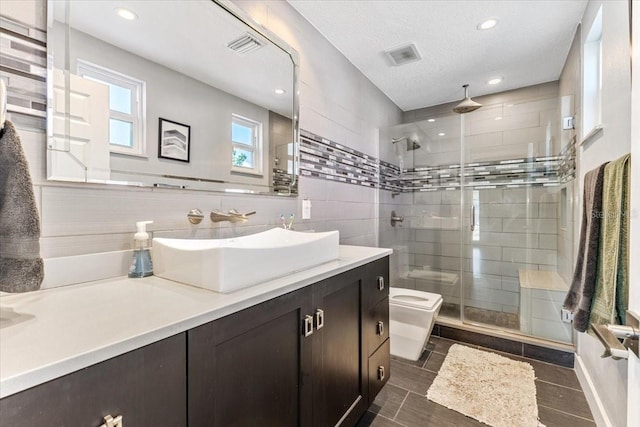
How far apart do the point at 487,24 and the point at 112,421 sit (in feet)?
8.35

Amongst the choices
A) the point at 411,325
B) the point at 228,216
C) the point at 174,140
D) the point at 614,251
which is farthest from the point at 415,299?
the point at 174,140

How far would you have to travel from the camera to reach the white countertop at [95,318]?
17.4 inches

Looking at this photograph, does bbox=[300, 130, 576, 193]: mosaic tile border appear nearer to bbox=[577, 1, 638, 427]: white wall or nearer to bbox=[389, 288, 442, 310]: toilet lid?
bbox=[577, 1, 638, 427]: white wall

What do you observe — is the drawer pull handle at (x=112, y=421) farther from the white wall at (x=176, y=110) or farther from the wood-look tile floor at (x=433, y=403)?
the wood-look tile floor at (x=433, y=403)

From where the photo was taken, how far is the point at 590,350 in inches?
65.8

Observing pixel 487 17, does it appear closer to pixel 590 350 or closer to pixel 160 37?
pixel 160 37

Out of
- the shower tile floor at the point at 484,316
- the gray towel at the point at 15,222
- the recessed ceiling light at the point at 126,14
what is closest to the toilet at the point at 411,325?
the shower tile floor at the point at 484,316

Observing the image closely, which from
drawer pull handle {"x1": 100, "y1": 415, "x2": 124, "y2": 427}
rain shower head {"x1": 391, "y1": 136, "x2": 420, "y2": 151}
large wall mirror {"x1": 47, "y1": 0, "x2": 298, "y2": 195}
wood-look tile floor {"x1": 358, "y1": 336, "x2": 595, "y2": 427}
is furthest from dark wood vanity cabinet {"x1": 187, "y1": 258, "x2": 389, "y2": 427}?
rain shower head {"x1": 391, "y1": 136, "x2": 420, "y2": 151}

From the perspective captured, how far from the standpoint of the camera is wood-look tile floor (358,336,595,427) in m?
1.51

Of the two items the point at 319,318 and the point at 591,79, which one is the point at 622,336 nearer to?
the point at 319,318

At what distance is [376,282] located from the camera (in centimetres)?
148

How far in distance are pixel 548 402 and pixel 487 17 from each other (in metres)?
2.33

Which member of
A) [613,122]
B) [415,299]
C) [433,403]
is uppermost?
[613,122]

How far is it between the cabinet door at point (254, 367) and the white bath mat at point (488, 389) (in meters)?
1.10
